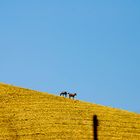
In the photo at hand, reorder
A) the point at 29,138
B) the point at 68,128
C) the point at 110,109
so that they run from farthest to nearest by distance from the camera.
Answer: the point at 110,109
the point at 68,128
the point at 29,138

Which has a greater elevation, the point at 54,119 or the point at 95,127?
the point at 54,119

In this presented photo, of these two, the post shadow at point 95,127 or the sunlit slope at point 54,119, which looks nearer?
the sunlit slope at point 54,119

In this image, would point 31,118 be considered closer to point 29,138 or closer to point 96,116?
point 29,138

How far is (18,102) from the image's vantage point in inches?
1052

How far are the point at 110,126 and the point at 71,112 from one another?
2.57 metres

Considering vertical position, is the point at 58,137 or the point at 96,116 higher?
the point at 96,116

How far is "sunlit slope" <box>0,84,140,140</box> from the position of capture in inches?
968

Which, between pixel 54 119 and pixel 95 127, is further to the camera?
pixel 95 127

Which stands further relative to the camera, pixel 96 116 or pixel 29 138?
pixel 96 116

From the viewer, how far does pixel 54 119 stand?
26031 mm

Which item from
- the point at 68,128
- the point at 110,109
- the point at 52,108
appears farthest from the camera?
the point at 110,109

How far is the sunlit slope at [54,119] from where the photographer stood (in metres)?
24.6

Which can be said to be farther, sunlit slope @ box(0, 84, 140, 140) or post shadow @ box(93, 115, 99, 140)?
post shadow @ box(93, 115, 99, 140)

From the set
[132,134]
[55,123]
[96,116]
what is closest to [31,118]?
[55,123]
